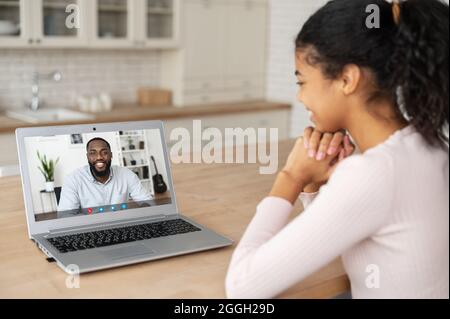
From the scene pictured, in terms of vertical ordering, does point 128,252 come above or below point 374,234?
below

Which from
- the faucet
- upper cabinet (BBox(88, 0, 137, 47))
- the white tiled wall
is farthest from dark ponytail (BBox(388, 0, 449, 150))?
the white tiled wall

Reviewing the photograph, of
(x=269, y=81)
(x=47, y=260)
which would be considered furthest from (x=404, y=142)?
(x=269, y=81)

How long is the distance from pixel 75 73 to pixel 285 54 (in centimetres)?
181

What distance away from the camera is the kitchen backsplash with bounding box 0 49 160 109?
4.51 m

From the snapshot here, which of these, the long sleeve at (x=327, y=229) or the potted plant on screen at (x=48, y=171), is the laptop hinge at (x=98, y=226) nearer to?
the potted plant on screen at (x=48, y=171)

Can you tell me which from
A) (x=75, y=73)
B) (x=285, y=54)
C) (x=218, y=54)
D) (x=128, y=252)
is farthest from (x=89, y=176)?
(x=285, y=54)

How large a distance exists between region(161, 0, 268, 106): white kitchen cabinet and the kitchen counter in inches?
6.4

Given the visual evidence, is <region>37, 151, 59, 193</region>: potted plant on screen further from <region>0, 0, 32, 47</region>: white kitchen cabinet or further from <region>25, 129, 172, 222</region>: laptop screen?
<region>0, 0, 32, 47</region>: white kitchen cabinet

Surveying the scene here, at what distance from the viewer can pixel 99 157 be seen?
157cm

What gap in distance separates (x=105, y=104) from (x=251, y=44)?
1458 mm

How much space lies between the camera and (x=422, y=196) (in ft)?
3.86

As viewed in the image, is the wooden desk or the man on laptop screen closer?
the wooden desk

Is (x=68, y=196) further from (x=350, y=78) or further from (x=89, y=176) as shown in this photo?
(x=350, y=78)
